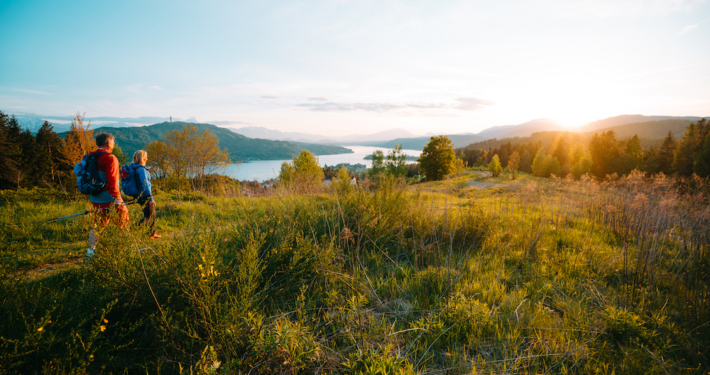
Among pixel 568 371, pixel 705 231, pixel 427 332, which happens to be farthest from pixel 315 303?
pixel 705 231

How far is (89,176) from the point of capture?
4.14 m

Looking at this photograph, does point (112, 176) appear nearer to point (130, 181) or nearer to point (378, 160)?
point (130, 181)

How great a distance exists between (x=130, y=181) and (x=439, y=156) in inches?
1520

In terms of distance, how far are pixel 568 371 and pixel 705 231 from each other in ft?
13.6

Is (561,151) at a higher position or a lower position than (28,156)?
higher

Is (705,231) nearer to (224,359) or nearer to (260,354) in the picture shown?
(260,354)

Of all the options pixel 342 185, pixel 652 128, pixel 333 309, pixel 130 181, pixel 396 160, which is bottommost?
pixel 333 309

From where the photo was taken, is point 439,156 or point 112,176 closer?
point 112,176

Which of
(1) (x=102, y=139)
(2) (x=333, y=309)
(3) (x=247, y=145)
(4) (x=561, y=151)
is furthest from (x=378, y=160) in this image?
(3) (x=247, y=145)

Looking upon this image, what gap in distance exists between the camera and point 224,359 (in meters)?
2.22

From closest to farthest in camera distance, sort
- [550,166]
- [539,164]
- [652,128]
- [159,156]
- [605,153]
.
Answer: [159,156] < [605,153] < [550,166] < [539,164] < [652,128]

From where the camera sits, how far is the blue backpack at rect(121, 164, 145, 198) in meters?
5.14

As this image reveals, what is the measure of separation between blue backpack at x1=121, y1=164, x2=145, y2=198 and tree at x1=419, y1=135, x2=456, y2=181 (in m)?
38.1

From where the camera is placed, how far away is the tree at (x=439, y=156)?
3894 centimetres
